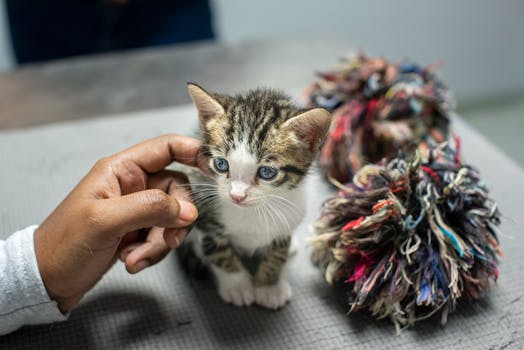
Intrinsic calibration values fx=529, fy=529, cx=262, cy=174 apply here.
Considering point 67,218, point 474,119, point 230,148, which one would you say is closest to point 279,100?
point 230,148

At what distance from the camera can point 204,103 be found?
0.89m

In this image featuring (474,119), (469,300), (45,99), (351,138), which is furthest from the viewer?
(474,119)

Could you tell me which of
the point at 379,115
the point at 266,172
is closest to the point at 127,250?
the point at 266,172

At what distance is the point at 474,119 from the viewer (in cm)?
271

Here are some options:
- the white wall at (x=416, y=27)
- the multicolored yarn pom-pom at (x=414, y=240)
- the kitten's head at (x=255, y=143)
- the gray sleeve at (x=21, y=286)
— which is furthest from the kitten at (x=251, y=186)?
the white wall at (x=416, y=27)

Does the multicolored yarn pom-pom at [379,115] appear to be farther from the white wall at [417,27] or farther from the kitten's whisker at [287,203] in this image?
the white wall at [417,27]

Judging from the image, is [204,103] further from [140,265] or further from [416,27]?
[416,27]

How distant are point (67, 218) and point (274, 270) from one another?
1.28 feet

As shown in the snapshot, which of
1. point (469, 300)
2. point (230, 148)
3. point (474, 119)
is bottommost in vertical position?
point (474, 119)

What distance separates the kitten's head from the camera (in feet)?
2.78

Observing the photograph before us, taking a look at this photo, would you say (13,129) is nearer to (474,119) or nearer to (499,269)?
(499,269)

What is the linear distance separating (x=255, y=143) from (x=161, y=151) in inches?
6.7

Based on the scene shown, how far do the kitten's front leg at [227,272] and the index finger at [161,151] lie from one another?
164mm

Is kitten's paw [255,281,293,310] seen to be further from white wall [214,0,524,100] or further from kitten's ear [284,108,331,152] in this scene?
white wall [214,0,524,100]
